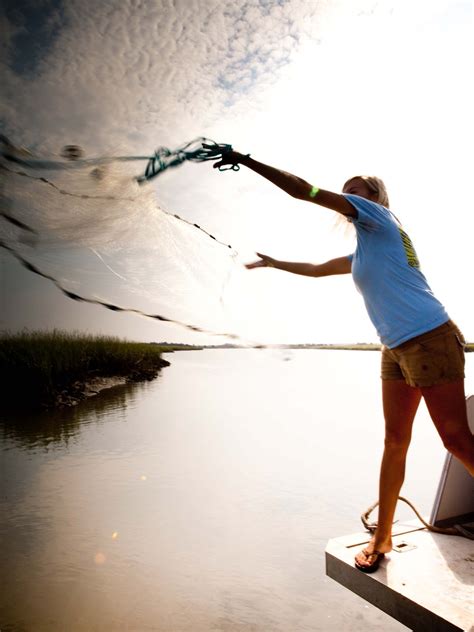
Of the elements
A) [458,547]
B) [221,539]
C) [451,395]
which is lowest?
[221,539]

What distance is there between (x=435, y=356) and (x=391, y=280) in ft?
1.07

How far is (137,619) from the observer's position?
252 centimetres

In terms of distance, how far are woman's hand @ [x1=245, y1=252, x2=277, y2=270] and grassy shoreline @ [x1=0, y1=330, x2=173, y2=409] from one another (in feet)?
27.5

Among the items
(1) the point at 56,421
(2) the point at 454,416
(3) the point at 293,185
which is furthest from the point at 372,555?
(1) the point at 56,421

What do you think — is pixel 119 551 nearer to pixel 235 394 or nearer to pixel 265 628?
pixel 265 628

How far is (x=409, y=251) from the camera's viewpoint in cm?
181

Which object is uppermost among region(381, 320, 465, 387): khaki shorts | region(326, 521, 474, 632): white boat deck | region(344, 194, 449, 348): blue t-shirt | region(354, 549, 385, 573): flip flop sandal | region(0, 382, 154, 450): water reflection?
region(344, 194, 449, 348): blue t-shirt

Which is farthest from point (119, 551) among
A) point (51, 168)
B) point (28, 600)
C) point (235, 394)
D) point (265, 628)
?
point (235, 394)

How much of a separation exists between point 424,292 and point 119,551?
9.58 feet

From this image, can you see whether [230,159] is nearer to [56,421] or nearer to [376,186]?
[376,186]

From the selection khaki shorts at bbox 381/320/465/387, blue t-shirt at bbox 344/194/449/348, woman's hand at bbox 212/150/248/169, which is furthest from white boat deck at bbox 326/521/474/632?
woman's hand at bbox 212/150/248/169

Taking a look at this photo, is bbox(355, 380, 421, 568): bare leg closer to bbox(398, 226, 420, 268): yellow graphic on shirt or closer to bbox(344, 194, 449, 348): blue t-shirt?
bbox(344, 194, 449, 348): blue t-shirt

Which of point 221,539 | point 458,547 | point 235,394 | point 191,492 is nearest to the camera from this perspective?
point 458,547

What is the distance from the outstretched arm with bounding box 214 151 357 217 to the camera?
1.50 meters
